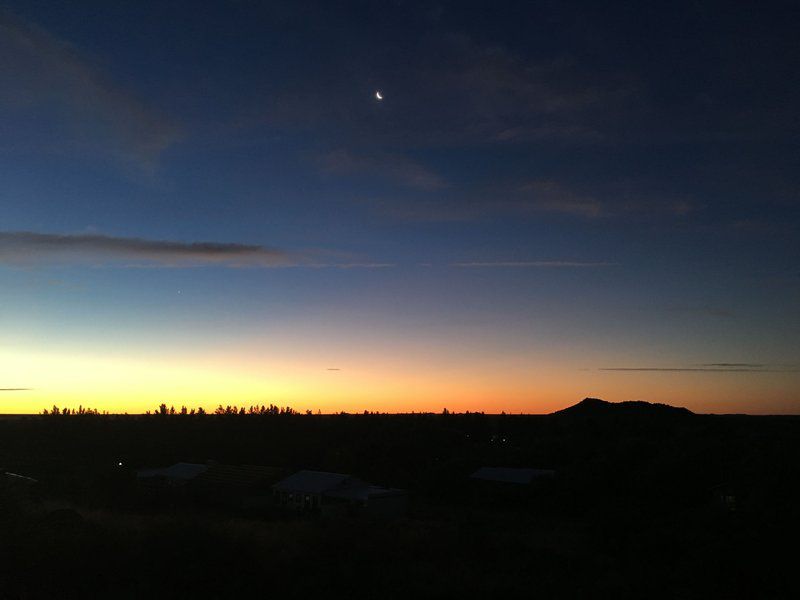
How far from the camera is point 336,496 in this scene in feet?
128

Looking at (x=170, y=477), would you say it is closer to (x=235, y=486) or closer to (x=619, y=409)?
(x=235, y=486)

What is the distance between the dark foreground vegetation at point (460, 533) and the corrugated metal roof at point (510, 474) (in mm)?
830

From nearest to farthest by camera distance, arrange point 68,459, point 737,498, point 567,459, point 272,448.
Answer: point 737,498 → point 567,459 → point 68,459 → point 272,448

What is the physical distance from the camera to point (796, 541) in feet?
64.0

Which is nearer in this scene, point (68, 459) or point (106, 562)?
point (106, 562)

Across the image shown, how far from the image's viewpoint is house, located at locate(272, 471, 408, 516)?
36.7 metres

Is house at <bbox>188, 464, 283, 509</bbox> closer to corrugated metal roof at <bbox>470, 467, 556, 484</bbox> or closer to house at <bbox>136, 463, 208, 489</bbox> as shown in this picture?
house at <bbox>136, 463, 208, 489</bbox>

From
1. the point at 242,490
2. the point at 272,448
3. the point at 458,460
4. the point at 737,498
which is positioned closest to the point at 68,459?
the point at 272,448

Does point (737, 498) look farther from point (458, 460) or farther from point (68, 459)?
point (68, 459)

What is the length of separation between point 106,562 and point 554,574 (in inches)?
505

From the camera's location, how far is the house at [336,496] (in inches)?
1446

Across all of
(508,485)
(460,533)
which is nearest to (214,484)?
(508,485)

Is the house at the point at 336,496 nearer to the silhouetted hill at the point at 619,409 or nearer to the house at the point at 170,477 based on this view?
the house at the point at 170,477

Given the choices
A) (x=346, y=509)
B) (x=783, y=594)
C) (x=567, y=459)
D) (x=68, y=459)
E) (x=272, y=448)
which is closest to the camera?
(x=783, y=594)
